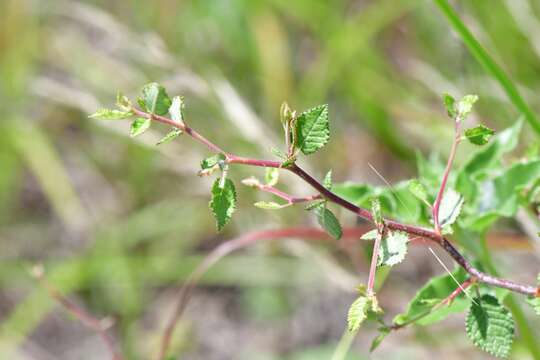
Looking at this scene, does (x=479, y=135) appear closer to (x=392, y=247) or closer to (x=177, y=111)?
(x=392, y=247)

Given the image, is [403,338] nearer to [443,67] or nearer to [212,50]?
[443,67]

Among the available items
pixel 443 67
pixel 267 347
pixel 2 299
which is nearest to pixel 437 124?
pixel 443 67

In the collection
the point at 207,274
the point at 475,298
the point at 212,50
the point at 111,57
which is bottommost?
the point at 475,298

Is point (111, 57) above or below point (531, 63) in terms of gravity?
above

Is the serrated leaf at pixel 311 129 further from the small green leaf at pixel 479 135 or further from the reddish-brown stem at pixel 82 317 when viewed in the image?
the reddish-brown stem at pixel 82 317

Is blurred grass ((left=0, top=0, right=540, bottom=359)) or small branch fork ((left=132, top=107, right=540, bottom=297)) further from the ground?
blurred grass ((left=0, top=0, right=540, bottom=359))

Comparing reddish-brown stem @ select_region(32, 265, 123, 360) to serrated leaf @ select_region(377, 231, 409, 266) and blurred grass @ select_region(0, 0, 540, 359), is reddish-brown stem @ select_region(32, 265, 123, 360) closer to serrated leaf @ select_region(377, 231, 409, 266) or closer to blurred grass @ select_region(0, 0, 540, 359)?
serrated leaf @ select_region(377, 231, 409, 266)

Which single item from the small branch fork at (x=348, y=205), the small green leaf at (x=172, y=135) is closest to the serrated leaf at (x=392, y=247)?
the small branch fork at (x=348, y=205)

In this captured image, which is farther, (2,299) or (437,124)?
(2,299)

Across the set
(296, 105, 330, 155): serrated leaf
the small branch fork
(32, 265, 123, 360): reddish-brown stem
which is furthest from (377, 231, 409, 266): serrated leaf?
(32, 265, 123, 360): reddish-brown stem
